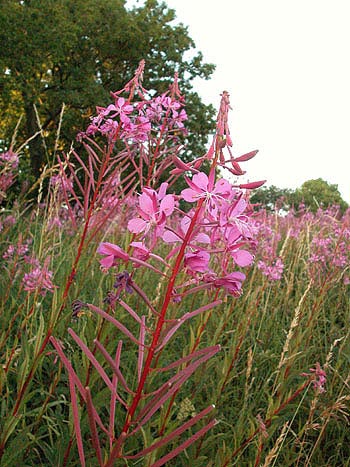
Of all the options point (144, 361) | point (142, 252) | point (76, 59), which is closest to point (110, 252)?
point (142, 252)

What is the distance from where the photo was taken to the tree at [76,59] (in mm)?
19391

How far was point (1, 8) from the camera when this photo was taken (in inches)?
751

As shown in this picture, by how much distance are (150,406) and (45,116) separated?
23447mm

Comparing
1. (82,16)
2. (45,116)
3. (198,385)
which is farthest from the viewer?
(45,116)

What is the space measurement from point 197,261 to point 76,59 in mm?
23540

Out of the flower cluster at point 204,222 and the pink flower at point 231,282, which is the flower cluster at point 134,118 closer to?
the flower cluster at point 204,222

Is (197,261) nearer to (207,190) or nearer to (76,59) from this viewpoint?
(207,190)

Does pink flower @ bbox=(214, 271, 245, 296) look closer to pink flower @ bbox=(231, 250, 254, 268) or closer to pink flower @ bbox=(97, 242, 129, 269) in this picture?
pink flower @ bbox=(231, 250, 254, 268)

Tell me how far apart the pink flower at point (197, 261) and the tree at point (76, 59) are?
1985 cm

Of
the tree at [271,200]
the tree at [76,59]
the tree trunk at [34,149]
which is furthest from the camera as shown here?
the tree trunk at [34,149]

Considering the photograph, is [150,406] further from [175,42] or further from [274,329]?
[175,42]

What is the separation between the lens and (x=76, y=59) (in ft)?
74.3

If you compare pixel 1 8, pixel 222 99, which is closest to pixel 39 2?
pixel 1 8

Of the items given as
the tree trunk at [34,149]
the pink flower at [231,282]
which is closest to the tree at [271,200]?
the pink flower at [231,282]
